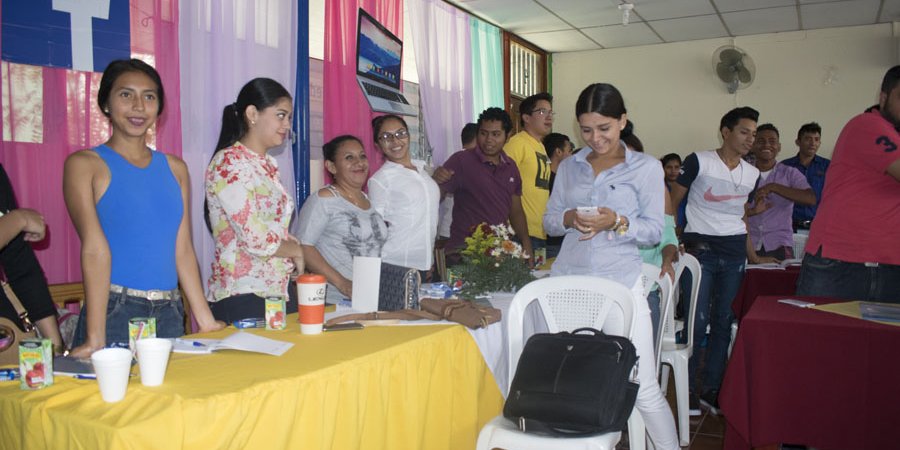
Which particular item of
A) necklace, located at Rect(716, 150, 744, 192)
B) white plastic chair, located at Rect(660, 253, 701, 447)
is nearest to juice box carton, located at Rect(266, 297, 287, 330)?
white plastic chair, located at Rect(660, 253, 701, 447)

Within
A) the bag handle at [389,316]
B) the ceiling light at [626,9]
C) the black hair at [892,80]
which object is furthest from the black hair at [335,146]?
the ceiling light at [626,9]

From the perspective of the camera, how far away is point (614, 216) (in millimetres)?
2371

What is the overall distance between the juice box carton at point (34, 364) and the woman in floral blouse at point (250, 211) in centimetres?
72

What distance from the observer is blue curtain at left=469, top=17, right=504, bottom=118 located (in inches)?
266

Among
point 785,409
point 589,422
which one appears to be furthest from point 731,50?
point 589,422

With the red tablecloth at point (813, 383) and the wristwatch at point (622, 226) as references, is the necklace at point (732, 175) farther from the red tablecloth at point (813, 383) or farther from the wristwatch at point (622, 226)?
the wristwatch at point (622, 226)

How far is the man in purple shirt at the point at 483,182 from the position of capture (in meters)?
4.34

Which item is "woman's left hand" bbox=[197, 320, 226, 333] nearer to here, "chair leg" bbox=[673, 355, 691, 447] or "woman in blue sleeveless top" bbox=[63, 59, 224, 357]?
"woman in blue sleeveless top" bbox=[63, 59, 224, 357]

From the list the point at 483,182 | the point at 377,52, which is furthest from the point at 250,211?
the point at 377,52

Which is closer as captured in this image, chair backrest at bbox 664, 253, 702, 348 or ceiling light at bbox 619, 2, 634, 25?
chair backrest at bbox 664, 253, 702, 348

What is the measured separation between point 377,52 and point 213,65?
1578 mm

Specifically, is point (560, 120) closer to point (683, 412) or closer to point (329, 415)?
point (683, 412)

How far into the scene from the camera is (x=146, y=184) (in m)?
1.91

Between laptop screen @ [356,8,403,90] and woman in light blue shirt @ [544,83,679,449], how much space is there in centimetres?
277
